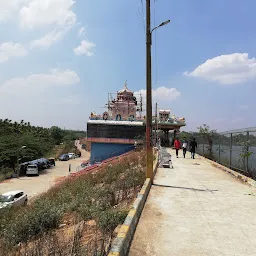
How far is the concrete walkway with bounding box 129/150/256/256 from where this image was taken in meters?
5.09

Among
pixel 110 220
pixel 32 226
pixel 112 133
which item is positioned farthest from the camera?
pixel 112 133

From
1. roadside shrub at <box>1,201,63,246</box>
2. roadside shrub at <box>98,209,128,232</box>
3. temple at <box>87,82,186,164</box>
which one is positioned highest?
temple at <box>87,82,186,164</box>

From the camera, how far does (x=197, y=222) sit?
667 centimetres

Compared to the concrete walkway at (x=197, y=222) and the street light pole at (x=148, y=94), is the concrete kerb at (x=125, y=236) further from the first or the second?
the street light pole at (x=148, y=94)

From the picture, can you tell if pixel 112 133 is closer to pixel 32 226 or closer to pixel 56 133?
pixel 32 226

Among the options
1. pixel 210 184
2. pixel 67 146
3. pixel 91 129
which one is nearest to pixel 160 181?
pixel 210 184

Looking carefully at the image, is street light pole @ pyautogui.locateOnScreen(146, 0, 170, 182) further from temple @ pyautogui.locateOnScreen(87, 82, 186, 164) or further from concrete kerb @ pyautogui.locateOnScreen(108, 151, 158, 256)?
temple @ pyautogui.locateOnScreen(87, 82, 186, 164)

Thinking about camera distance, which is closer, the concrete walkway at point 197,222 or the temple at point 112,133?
the concrete walkway at point 197,222

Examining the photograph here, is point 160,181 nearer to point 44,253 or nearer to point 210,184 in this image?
point 210,184

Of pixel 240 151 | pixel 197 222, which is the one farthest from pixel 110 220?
pixel 240 151

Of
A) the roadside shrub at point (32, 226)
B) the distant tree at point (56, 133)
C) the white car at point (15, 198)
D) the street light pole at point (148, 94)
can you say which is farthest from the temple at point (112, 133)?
the distant tree at point (56, 133)

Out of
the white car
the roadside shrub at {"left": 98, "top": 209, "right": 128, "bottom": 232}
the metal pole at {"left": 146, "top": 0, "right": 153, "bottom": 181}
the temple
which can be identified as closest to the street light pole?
the metal pole at {"left": 146, "top": 0, "right": 153, "bottom": 181}

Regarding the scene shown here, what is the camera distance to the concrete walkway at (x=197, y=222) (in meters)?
5.09

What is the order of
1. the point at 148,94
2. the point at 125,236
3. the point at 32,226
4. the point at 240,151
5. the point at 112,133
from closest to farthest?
the point at 125,236 < the point at 32,226 < the point at 148,94 < the point at 240,151 < the point at 112,133
